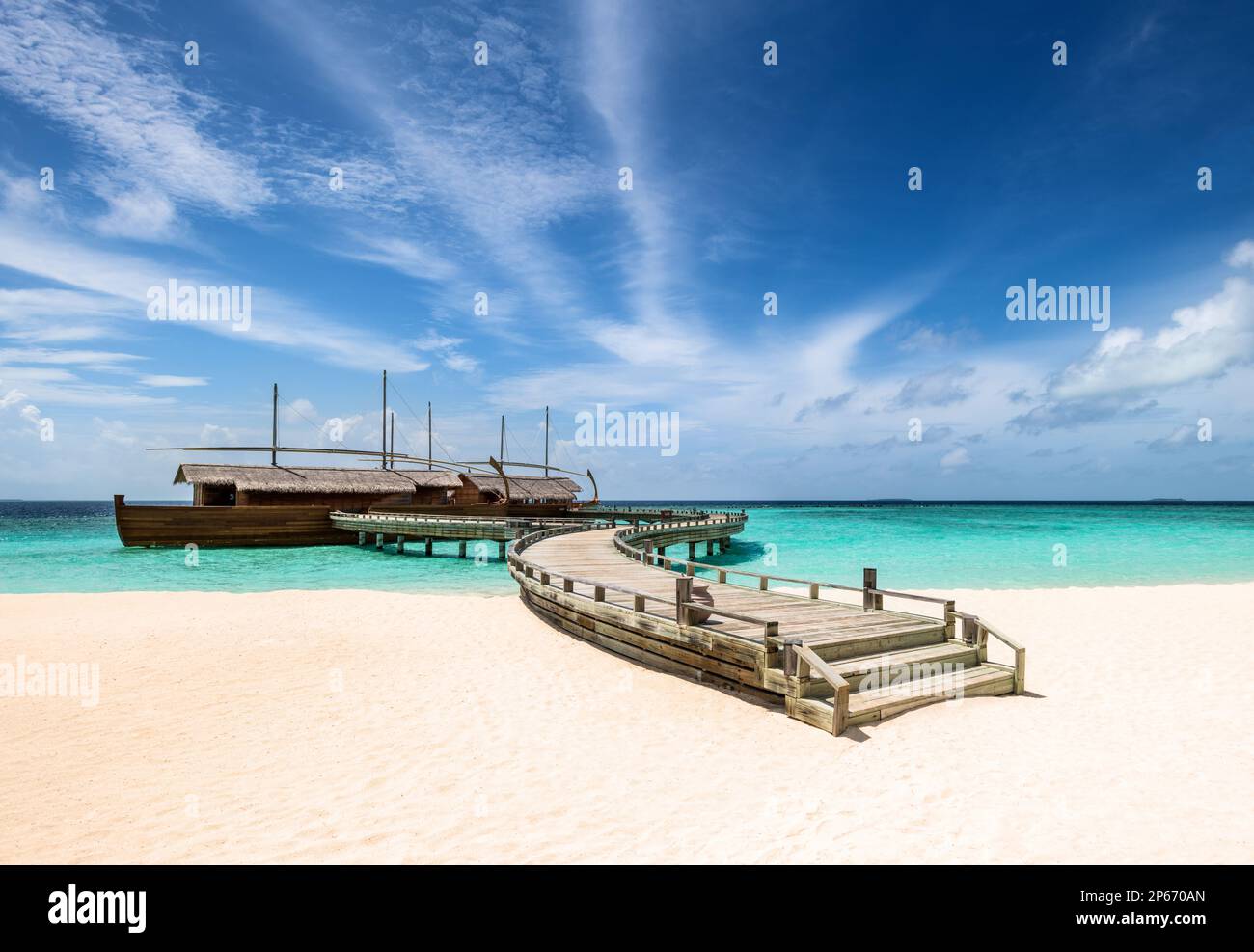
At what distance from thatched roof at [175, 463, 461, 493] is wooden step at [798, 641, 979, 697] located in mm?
44468

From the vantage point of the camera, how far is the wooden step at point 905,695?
7867 millimetres

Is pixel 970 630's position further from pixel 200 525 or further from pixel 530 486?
pixel 530 486

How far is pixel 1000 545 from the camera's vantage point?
152 feet

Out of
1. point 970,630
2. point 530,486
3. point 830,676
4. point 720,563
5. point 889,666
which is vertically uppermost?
point 530,486

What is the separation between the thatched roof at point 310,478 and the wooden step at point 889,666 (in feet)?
146

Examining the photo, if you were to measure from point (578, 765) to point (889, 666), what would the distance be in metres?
4.77

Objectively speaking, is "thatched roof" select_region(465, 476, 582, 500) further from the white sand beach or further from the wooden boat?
the white sand beach

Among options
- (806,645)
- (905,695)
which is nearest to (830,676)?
(806,645)

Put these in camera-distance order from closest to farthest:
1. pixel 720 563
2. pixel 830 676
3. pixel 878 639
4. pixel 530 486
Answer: pixel 830 676
pixel 878 639
pixel 720 563
pixel 530 486

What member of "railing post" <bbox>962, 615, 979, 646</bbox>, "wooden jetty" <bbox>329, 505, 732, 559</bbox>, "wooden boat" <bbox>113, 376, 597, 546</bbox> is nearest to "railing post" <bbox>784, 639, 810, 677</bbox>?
"railing post" <bbox>962, 615, 979, 646</bbox>

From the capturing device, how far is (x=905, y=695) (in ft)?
27.6
